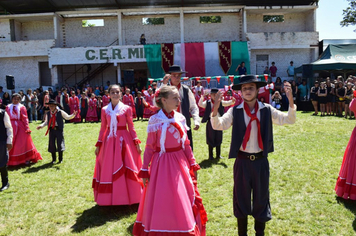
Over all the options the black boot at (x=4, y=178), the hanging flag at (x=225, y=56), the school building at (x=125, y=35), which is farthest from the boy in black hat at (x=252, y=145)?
the school building at (x=125, y=35)

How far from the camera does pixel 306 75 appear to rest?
20.7 m

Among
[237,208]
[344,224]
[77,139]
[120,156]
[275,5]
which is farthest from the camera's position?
[275,5]

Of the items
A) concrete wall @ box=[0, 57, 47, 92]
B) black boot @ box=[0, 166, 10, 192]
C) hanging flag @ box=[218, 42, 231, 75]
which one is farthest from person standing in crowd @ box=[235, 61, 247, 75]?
black boot @ box=[0, 166, 10, 192]

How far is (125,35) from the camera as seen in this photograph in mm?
28062

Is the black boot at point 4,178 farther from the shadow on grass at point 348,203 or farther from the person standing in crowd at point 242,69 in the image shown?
the person standing in crowd at point 242,69

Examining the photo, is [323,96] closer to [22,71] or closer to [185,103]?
[185,103]

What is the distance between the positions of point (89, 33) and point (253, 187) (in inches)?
1074

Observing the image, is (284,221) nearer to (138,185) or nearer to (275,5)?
(138,185)

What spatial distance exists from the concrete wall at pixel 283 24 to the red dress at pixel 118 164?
25.1 m

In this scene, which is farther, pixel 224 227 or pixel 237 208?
pixel 224 227

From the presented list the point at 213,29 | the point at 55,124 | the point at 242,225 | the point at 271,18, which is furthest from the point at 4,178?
the point at 271,18

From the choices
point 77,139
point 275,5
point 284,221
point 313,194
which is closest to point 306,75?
point 275,5

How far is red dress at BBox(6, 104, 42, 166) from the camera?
8.71m

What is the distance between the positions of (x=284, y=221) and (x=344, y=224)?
805 millimetres
